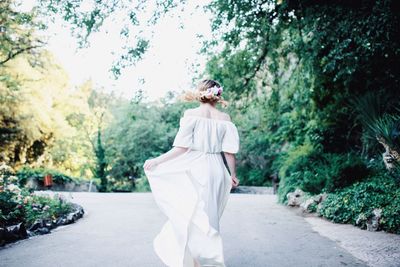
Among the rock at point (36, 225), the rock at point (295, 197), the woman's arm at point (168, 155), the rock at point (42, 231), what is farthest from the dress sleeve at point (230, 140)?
the rock at point (295, 197)

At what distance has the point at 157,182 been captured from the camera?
4191 mm

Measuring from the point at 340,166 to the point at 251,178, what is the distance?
1741 centimetres

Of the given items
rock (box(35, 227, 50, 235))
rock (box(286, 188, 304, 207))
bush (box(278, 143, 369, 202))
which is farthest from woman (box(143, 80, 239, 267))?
rock (box(286, 188, 304, 207))

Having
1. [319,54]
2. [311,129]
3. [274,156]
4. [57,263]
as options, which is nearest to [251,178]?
[274,156]

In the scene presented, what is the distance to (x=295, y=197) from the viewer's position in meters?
11.3

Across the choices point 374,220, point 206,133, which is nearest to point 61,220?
point 206,133

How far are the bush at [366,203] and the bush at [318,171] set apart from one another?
0.40m

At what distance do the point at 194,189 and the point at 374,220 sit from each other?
15.4ft

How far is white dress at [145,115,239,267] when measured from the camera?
377 centimetres

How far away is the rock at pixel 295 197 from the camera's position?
11117 millimetres

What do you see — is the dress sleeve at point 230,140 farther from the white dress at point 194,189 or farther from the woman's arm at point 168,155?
the woman's arm at point 168,155

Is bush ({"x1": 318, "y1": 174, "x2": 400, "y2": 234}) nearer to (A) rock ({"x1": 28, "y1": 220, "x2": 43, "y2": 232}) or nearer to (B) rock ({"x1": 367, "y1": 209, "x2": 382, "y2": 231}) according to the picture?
(B) rock ({"x1": 367, "y1": 209, "x2": 382, "y2": 231})

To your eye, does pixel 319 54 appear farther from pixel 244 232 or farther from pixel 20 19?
pixel 20 19

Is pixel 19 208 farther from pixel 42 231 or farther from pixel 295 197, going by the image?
pixel 295 197
